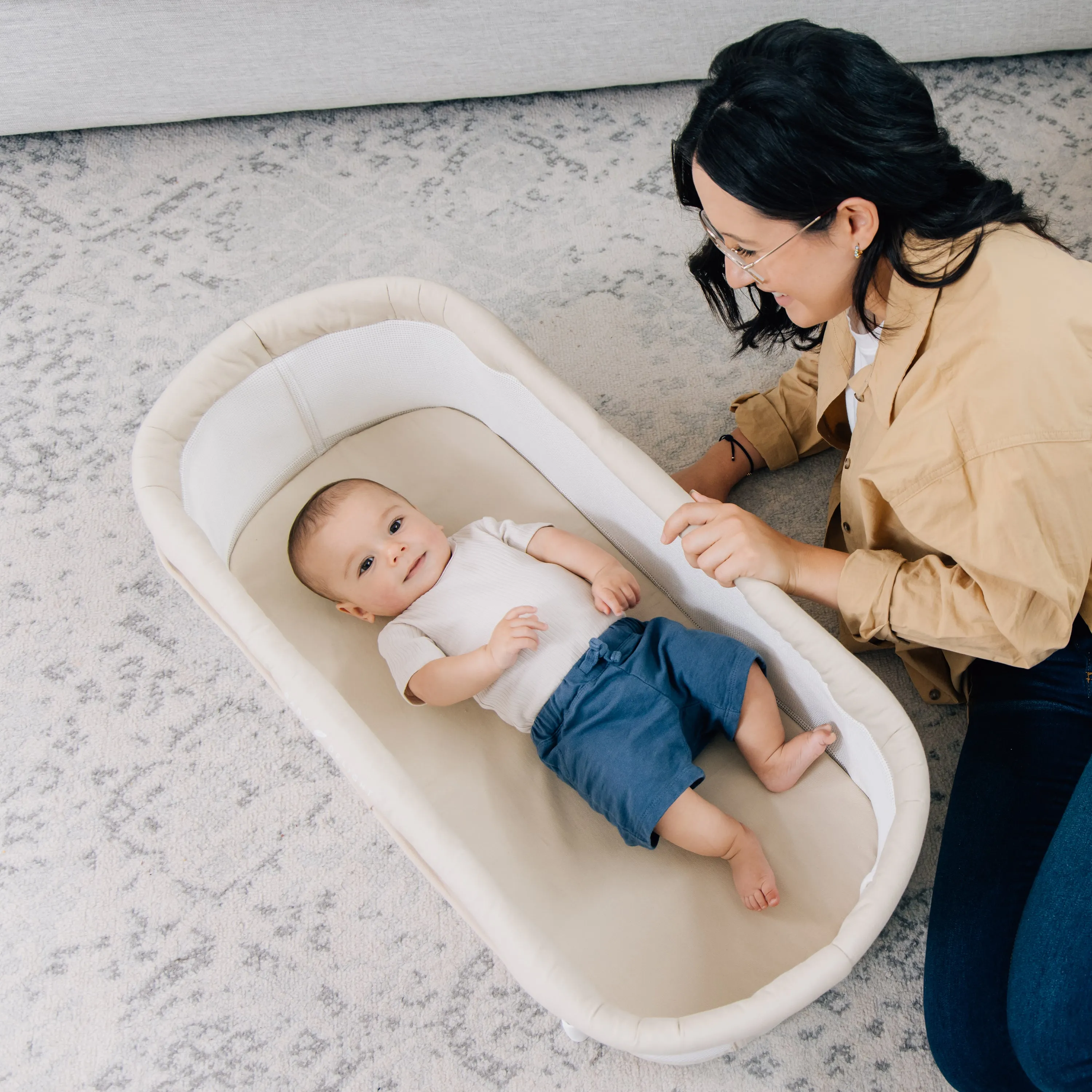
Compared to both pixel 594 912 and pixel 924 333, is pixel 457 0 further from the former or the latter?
pixel 594 912

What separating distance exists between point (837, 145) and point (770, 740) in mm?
632

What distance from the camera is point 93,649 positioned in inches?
57.5

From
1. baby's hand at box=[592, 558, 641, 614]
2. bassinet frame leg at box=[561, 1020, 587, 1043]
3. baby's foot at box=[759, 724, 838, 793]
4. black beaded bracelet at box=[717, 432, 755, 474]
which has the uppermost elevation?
baby's hand at box=[592, 558, 641, 614]

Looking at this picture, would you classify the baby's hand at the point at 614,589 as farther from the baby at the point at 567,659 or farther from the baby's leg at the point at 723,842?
the baby's leg at the point at 723,842

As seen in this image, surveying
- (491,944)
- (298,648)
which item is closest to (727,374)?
(298,648)

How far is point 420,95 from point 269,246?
410 millimetres

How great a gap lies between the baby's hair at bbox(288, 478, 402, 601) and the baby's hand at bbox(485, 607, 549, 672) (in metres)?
0.25

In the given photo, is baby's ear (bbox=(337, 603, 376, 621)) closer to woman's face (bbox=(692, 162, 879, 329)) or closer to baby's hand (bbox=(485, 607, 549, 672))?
baby's hand (bbox=(485, 607, 549, 672))

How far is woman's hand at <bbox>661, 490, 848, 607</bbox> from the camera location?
1.04 metres

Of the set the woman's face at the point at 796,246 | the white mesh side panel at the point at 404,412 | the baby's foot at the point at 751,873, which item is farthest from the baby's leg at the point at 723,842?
the woman's face at the point at 796,246

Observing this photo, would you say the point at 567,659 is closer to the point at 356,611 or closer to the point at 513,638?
the point at 513,638

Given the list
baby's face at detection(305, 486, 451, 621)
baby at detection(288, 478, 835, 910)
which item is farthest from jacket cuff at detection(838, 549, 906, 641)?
baby's face at detection(305, 486, 451, 621)

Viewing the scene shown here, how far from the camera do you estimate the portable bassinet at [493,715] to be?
0.93 meters

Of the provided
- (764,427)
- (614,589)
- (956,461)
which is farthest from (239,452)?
(956,461)
